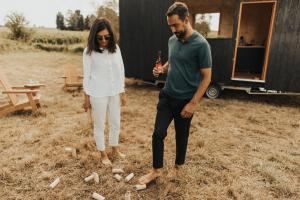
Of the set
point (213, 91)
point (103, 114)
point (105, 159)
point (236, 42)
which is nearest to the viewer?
point (103, 114)

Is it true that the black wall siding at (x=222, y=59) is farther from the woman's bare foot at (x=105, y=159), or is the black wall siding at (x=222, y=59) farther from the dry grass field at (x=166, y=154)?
the woman's bare foot at (x=105, y=159)

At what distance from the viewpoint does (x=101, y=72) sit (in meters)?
3.39

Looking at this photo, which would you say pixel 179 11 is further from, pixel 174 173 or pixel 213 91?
pixel 213 91

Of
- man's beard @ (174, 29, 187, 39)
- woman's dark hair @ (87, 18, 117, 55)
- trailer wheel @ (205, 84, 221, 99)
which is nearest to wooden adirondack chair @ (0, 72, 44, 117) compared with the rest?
woman's dark hair @ (87, 18, 117, 55)

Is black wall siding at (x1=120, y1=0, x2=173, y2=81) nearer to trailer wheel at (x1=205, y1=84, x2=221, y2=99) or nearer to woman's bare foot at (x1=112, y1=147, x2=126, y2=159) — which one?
trailer wheel at (x1=205, y1=84, x2=221, y2=99)

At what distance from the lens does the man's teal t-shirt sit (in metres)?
2.73

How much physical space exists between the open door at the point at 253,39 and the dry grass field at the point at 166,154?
3.14 meters

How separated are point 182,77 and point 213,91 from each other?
5.40 meters

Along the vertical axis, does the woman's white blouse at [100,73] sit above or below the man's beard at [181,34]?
below

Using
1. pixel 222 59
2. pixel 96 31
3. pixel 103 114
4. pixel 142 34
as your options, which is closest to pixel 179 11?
pixel 96 31

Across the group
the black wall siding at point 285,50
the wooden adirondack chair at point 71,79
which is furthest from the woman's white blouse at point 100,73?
the wooden adirondack chair at point 71,79

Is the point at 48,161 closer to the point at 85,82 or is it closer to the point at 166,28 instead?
the point at 85,82

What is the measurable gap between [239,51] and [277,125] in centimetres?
502

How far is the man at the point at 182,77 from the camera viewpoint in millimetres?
2721
